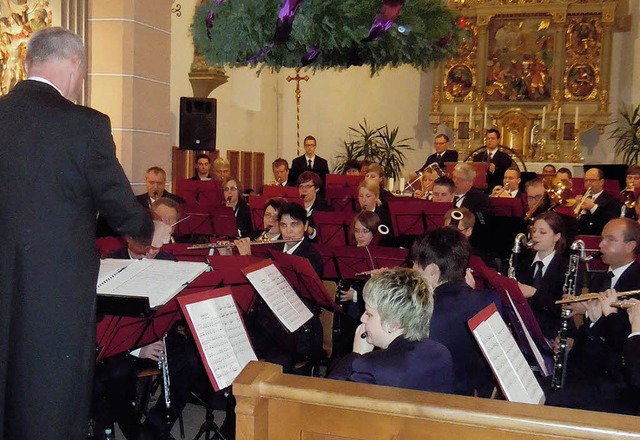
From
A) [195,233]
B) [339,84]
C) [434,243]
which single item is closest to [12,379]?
[434,243]

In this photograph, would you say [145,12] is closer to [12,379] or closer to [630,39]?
[12,379]

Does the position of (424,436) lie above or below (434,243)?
below

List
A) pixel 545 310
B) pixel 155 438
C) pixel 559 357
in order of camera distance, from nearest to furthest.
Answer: pixel 559 357 < pixel 155 438 < pixel 545 310

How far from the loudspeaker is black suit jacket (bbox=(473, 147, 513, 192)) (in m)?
3.82

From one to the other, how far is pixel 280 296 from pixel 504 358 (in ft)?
5.11

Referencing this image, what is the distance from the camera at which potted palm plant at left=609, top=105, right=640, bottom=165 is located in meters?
11.9

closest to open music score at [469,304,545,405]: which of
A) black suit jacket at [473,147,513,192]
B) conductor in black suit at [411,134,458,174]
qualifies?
black suit jacket at [473,147,513,192]

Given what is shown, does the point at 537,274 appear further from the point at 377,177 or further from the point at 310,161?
the point at 310,161

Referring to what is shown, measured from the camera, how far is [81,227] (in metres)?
2.39

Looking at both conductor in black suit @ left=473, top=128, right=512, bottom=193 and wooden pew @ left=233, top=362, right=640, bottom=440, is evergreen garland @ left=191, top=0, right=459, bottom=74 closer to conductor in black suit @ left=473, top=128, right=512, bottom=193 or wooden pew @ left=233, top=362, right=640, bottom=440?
wooden pew @ left=233, top=362, right=640, bottom=440

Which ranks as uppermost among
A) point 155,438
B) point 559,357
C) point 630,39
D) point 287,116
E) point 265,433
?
point 630,39

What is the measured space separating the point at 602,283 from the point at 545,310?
1.18 ft

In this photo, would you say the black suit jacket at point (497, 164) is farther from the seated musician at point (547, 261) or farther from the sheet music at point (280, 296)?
the sheet music at point (280, 296)

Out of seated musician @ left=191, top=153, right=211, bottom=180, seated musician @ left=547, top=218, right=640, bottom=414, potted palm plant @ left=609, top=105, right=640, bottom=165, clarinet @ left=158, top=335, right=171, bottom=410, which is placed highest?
potted palm plant @ left=609, top=105, right=640, bottom=165
